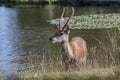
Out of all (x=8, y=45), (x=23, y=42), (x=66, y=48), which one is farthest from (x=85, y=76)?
(x=23, y=42)

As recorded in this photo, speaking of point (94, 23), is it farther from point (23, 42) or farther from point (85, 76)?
point (85, 76)

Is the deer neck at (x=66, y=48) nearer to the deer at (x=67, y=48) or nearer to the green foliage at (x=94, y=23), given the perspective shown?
the deer at (x=67, y=48)

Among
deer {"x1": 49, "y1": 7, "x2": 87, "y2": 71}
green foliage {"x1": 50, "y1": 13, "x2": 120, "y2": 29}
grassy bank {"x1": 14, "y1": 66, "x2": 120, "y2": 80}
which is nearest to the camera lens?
grassy bank {"x1": 14, "y1": 66, "x2": 120, "y2": 80}

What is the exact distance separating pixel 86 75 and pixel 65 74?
543 mm

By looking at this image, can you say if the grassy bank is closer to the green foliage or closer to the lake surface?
the lake surface

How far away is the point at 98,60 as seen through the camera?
11641 millimetres

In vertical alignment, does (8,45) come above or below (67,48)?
below

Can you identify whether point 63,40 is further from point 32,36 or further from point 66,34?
point 32,36

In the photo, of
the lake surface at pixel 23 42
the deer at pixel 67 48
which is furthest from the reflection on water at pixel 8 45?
the deer at pixel 67 48

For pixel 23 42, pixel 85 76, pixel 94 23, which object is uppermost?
pixel 85 76

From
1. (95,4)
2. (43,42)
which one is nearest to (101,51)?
(43,42)

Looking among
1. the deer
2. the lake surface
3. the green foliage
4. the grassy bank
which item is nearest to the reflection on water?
the lake surface

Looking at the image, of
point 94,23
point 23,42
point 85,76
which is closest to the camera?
point 85,76

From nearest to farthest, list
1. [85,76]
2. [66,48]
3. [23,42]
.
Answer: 1. [85,76]
2. [66,48]
3. [23,42]
